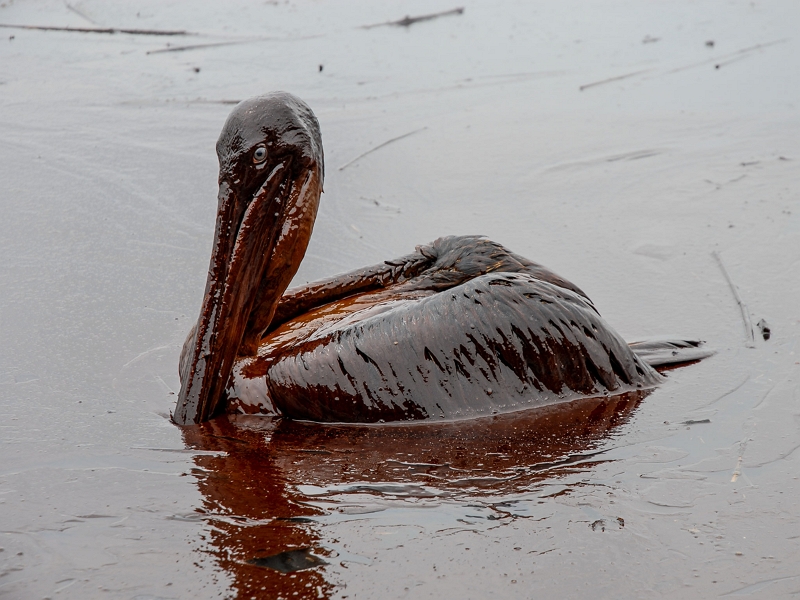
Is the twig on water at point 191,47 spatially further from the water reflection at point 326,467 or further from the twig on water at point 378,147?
the water reflection at point 326,467

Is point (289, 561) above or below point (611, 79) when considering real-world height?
below

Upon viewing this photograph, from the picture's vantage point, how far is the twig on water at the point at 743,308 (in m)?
4.25

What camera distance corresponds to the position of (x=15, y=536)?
95.7 inches

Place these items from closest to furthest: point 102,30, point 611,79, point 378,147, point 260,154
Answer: point 260,154, point 378,147, point 611,79, point 102,30

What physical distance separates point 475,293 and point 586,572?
129cm

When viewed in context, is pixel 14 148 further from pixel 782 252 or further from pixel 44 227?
pixel 782 252

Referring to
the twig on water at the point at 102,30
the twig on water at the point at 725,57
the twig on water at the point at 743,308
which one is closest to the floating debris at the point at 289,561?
the twig on water at the point at 743,308

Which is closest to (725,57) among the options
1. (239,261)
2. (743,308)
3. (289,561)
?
(743,308)

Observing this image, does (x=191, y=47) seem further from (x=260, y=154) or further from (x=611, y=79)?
(x=260, y=154)

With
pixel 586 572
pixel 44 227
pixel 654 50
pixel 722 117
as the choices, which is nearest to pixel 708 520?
pixel 586 572

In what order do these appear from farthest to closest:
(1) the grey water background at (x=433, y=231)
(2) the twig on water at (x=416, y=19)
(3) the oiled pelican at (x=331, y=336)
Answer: (2) the twig on water at (x=416, y=19), (3) the oiled pelican at (x=331, y=336), (1) the grey water background at (x=433, y=231)

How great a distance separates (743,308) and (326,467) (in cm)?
263

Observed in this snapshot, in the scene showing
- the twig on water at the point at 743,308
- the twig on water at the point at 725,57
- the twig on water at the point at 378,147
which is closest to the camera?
the twig on water at the point at 743,308

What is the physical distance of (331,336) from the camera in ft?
11.3
